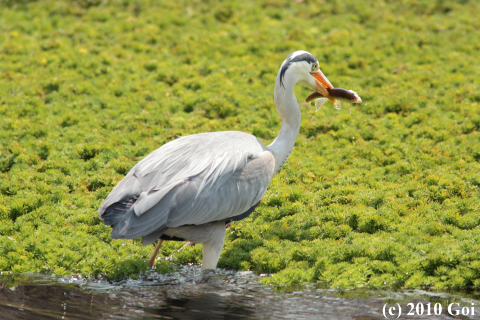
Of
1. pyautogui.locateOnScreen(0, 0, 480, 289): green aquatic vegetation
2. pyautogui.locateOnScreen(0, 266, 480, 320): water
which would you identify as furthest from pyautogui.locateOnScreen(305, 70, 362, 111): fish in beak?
pyautogui.locateOnScreen(0, 266, 480, 320): water

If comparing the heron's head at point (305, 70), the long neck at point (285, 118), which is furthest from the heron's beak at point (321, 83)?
the long neck at point (285, 118)

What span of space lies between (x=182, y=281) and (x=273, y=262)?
1378 mm

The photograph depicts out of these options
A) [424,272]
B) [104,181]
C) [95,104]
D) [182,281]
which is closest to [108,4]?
[95,104]

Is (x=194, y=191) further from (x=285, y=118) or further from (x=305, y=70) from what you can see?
(x=305, y=70)

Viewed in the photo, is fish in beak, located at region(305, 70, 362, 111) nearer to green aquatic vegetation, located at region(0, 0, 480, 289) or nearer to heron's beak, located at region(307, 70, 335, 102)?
heron's beak, located at region(307, 70, 335, 102)

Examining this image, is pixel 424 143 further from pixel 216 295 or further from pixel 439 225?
pixel 216 295

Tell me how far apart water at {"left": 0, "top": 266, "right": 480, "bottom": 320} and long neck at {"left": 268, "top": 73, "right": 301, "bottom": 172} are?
2.22m

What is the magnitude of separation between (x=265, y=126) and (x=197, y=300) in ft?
19.2

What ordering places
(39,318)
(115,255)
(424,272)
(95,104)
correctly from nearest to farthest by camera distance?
(39,318) < (424,272) < (115,255) < (95,104)

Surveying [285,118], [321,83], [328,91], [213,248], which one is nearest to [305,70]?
[321,83]

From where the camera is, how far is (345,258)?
25.1ft


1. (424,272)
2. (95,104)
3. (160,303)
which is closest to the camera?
(160,303)

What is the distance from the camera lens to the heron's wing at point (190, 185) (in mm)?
7020

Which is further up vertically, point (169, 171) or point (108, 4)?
point (108, 4)
